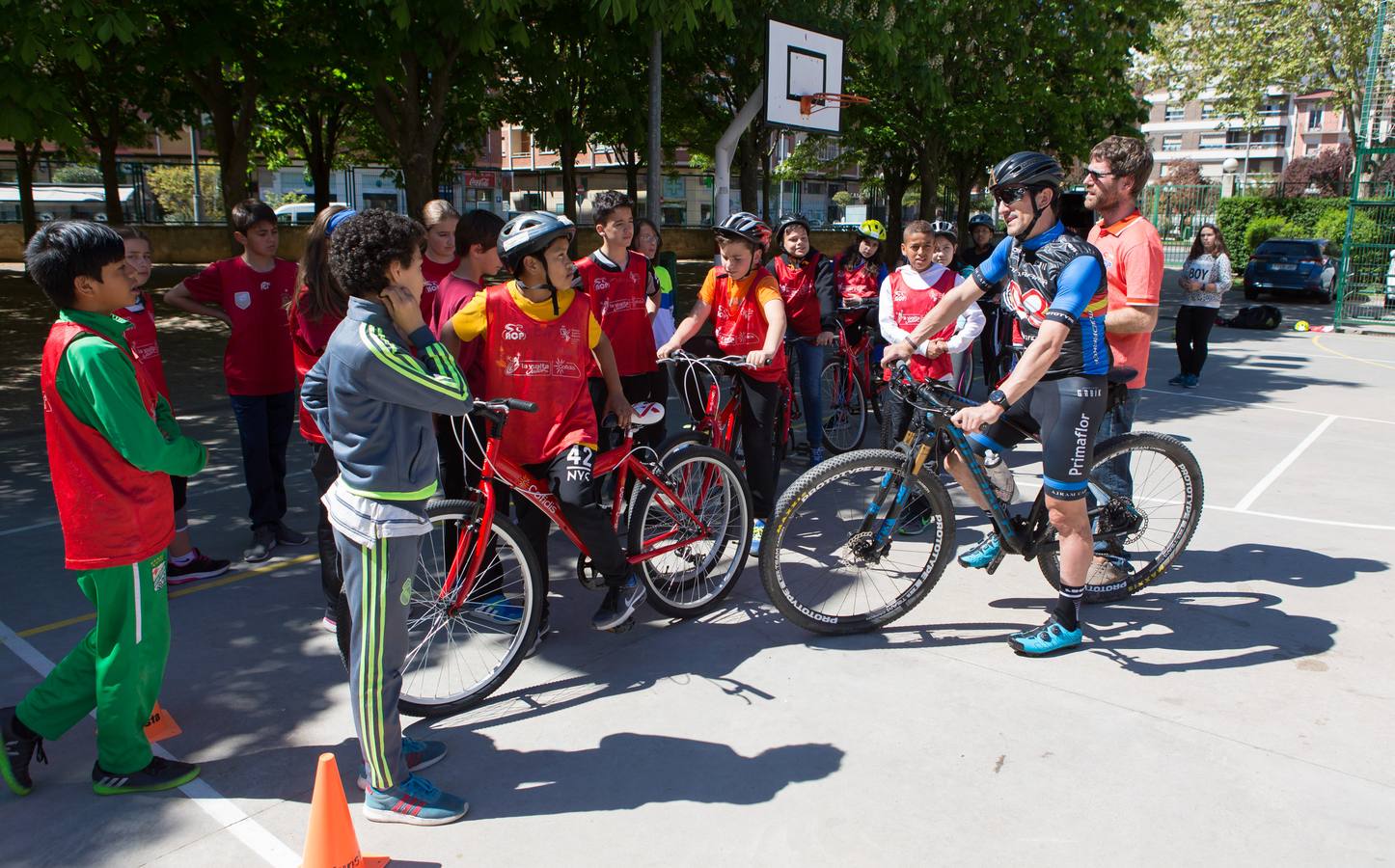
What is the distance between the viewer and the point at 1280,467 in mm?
7680

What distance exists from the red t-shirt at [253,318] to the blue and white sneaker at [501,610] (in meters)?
1.98

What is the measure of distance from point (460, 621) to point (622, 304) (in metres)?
1.93

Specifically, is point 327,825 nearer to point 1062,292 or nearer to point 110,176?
point 1062,292

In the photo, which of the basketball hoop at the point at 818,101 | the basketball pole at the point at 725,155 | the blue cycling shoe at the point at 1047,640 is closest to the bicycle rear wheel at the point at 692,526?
the blue cycling shoe at the point at 1047,640

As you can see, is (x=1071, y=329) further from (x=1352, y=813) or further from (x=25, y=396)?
(x=25, y=396)

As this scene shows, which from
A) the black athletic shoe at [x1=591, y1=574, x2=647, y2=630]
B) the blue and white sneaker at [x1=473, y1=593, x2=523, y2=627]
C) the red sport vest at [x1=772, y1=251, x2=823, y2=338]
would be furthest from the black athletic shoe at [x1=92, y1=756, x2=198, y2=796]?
the red sport vest at [x1=772, y1=251, x2=823, y2=338]

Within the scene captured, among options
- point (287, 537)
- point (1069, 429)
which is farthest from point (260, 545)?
point (1069, 429)

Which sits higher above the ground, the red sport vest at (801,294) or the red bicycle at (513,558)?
the red sport vest at (801,294)

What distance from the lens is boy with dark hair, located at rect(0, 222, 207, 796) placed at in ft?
9.73

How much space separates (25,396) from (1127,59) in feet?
69.3

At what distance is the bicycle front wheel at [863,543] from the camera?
4.28 metres

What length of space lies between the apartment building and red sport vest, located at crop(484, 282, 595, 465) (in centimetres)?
8543

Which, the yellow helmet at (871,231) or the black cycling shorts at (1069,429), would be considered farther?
the yellow helmet at (871,231)

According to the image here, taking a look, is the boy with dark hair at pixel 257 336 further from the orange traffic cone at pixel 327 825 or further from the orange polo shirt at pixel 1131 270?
the orange polo shirt at pixel 1131 270
